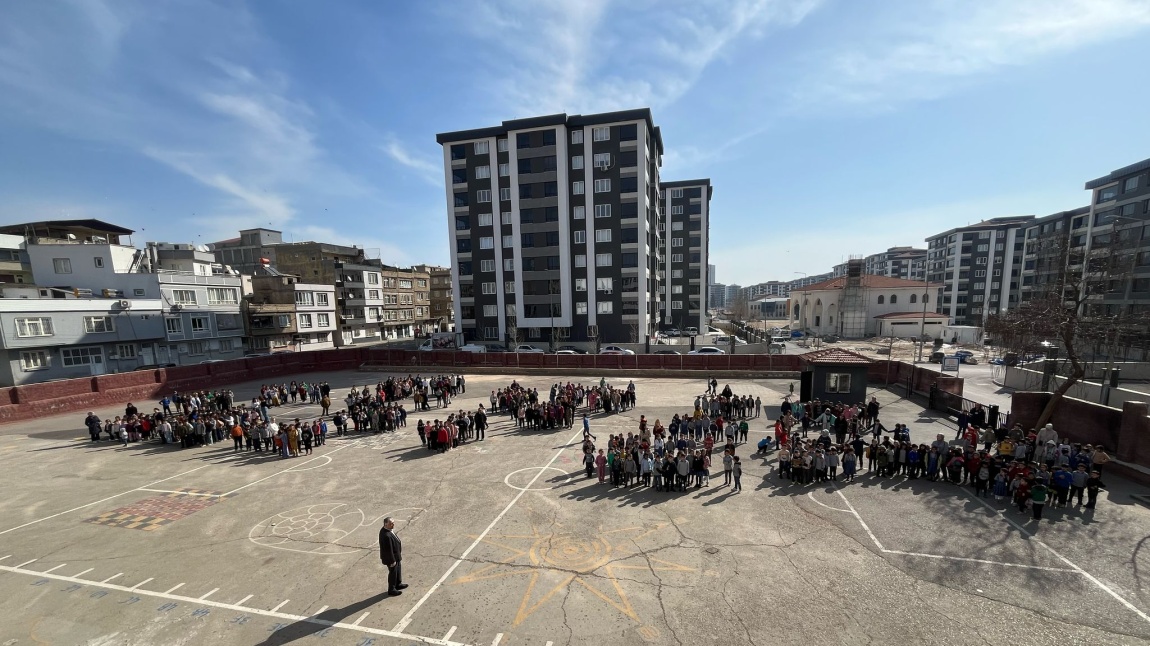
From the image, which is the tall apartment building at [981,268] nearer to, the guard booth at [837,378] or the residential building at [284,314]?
the guard booth at [837,378]

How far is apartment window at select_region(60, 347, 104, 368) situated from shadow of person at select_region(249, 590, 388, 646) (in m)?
46.0

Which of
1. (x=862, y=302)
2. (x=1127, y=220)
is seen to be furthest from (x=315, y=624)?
(x=862, y=302)

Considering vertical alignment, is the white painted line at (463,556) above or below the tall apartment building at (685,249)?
below

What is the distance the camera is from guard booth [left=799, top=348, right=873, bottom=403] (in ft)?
78.2

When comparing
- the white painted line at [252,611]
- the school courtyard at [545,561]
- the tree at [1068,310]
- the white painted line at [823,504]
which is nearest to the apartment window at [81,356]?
the school courtyard at [545,561]

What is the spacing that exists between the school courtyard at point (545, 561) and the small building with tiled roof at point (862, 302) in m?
68.0

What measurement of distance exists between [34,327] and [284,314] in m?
21.6

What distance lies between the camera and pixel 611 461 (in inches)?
611

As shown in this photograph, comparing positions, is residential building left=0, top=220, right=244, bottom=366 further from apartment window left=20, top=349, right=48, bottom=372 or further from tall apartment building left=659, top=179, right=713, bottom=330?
tall apartment building left=659, top=179, right=713, bottom=330

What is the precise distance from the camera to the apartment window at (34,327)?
3303 centimetres

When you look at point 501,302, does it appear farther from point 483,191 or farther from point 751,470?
point 751,470

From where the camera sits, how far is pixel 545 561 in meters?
10.9

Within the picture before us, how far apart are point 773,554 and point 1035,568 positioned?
240 inches

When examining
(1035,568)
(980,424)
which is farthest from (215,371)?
(980,424)
